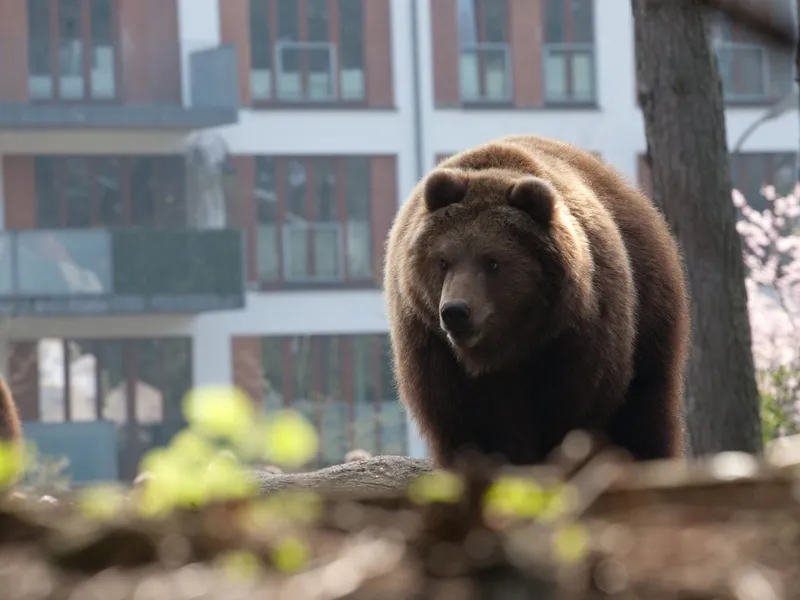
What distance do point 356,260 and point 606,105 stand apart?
5428 millimetres

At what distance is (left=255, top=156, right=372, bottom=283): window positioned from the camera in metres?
28.9

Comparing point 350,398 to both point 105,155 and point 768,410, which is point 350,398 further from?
point 768,410

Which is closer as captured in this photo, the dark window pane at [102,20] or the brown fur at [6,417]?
the brown fur at [6,417]

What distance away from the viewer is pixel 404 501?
139cm

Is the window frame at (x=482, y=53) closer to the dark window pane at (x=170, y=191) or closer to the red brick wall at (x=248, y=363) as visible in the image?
the dark window pane at (x=170, y=191)

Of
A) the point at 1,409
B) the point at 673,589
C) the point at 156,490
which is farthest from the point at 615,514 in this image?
the point at 1,409

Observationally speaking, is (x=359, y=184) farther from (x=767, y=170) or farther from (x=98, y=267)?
(x=767, y=170)

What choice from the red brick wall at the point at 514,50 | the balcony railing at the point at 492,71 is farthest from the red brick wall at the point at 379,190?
the balcony railing at the point at 492,71

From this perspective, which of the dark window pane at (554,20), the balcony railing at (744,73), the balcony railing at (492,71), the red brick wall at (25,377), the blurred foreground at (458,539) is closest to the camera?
the blurred foreground at (458,539)

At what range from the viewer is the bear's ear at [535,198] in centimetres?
498

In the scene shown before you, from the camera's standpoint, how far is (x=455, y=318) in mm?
4773

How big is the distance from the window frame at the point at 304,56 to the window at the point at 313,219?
1046mm

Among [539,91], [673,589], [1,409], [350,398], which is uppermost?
[539,91]

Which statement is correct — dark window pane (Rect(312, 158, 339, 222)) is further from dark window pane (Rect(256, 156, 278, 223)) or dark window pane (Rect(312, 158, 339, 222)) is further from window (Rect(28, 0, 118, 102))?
window (Rect(28, 0, 118, 102))
